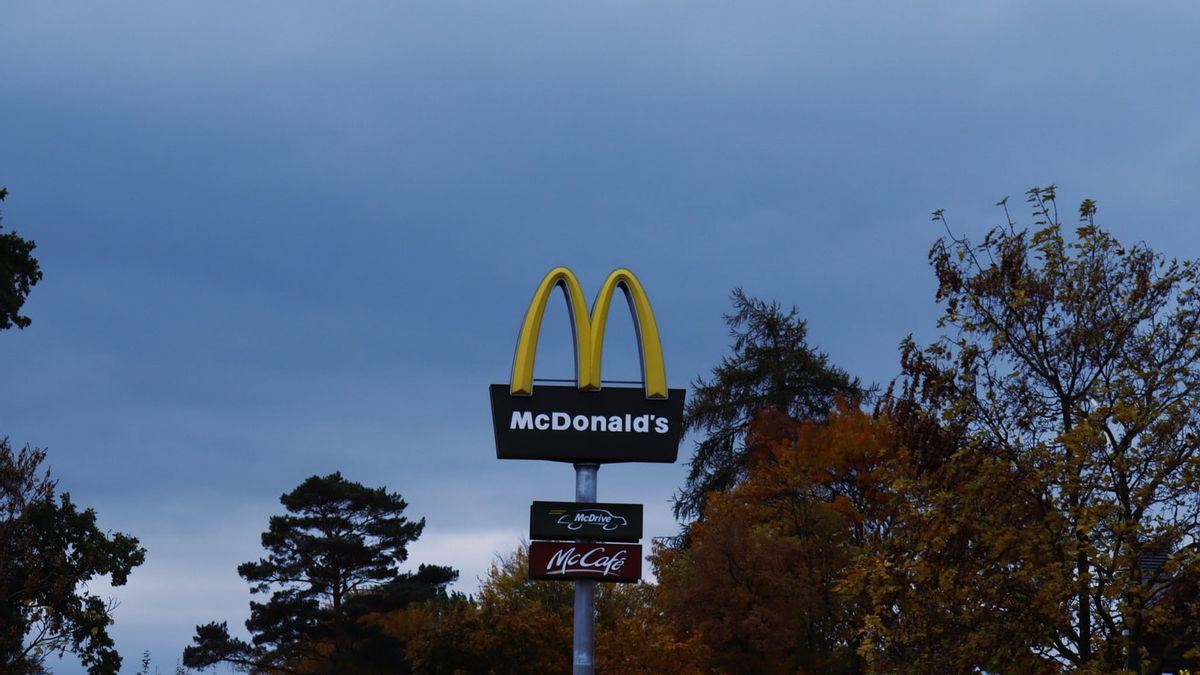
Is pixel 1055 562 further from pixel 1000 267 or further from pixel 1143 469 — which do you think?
pixel 1000 267

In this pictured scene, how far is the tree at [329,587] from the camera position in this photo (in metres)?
67.2

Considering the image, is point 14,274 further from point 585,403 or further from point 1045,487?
point 1045,487

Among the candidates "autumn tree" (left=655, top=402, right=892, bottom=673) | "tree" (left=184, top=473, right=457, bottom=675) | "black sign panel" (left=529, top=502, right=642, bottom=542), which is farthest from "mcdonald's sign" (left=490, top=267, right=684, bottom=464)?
"tree" (left=184, top=473, right=457, bottom=675)

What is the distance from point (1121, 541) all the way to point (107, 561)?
29850 mm

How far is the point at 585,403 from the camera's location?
34094 millimetres

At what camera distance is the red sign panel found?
1329 inches

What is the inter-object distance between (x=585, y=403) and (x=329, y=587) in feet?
136

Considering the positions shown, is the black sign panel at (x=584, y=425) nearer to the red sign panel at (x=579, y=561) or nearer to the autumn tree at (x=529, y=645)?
the red sign panel at (x=579, y=561)

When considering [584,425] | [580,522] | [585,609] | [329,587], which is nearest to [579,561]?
[580,522]

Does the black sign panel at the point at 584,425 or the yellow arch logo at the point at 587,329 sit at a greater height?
the yellow arch logo at the point at 587,329

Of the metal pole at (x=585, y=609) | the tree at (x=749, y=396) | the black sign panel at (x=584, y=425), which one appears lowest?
the metal pole at (x=585, y=609)

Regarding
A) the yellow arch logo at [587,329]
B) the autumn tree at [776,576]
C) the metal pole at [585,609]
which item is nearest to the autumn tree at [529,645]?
the autumn tree at [776,576]

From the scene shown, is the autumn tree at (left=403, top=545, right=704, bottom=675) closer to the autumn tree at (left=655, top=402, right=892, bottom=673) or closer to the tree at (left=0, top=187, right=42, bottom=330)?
the autumn tree at (left=655, top=402, right=892, bottom=673)

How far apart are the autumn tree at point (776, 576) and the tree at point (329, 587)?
1565 cm
